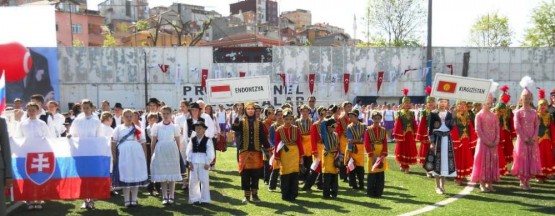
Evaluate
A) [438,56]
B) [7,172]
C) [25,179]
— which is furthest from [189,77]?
[7,172]

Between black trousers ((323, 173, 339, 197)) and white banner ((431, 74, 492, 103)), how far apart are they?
8.22ft

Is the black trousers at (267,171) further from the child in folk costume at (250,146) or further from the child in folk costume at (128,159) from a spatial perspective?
the child in folk costume at (128,159)

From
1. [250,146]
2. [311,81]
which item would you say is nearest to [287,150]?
[250,146]

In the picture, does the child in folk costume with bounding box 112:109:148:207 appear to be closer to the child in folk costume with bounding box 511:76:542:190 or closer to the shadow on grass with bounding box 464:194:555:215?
the shadow on grass with bounding box 464:194:555:215

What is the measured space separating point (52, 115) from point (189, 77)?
2434cm

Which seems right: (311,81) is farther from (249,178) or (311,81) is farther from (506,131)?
(249,178)

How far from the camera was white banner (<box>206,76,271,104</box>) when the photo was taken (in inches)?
387

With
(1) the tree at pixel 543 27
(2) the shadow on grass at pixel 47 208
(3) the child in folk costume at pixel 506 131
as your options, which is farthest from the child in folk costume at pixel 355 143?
(1) the tree at pixel 543 27

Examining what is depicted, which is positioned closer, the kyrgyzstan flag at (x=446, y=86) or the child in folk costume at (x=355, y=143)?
the child in folk costume at (x=355, y=143)

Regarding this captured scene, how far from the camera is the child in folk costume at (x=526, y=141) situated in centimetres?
1052

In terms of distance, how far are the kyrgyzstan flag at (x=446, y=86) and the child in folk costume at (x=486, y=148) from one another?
710 mm

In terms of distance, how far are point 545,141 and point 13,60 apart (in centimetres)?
1008

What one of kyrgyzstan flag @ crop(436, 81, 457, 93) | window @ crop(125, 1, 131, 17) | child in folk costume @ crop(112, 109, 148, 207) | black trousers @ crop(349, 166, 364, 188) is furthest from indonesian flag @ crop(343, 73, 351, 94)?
window @ crop(125, 1, 131, 17)

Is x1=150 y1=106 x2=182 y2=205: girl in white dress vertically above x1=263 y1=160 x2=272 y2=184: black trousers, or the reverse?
x1=150 y1=106 x2=182 y2=205: girl in white dress
